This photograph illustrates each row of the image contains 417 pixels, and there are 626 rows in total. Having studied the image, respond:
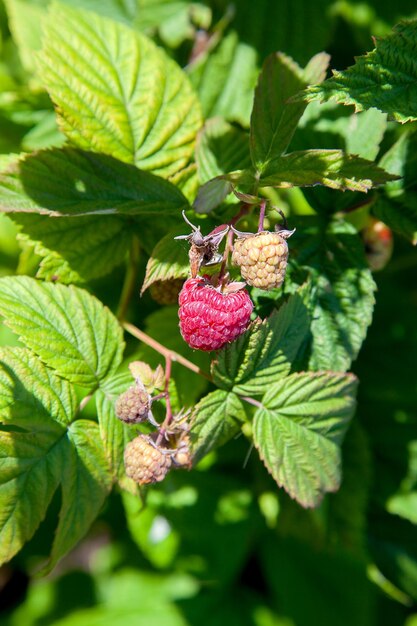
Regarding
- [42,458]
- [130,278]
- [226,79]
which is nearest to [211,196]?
[130,278]

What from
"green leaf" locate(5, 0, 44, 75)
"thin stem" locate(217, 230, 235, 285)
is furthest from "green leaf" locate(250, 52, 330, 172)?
"green leaf" locate(5, 0, 44, 75)

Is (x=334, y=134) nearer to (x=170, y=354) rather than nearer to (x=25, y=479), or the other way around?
(x=170, y=354)

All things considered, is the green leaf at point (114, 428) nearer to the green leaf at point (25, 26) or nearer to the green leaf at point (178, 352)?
the green leaf at point (178, 352)

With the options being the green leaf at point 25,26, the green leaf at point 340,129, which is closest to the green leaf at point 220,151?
the green leaf at point 340,129

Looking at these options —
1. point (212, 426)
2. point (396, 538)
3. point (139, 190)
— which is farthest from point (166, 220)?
point (396, 538)

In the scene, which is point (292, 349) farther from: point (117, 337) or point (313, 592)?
point (313, 592)

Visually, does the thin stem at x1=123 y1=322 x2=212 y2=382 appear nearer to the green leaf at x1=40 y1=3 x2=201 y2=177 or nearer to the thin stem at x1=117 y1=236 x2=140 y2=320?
the thin stem at x1=117 y1=236 x2=140 y2=320
